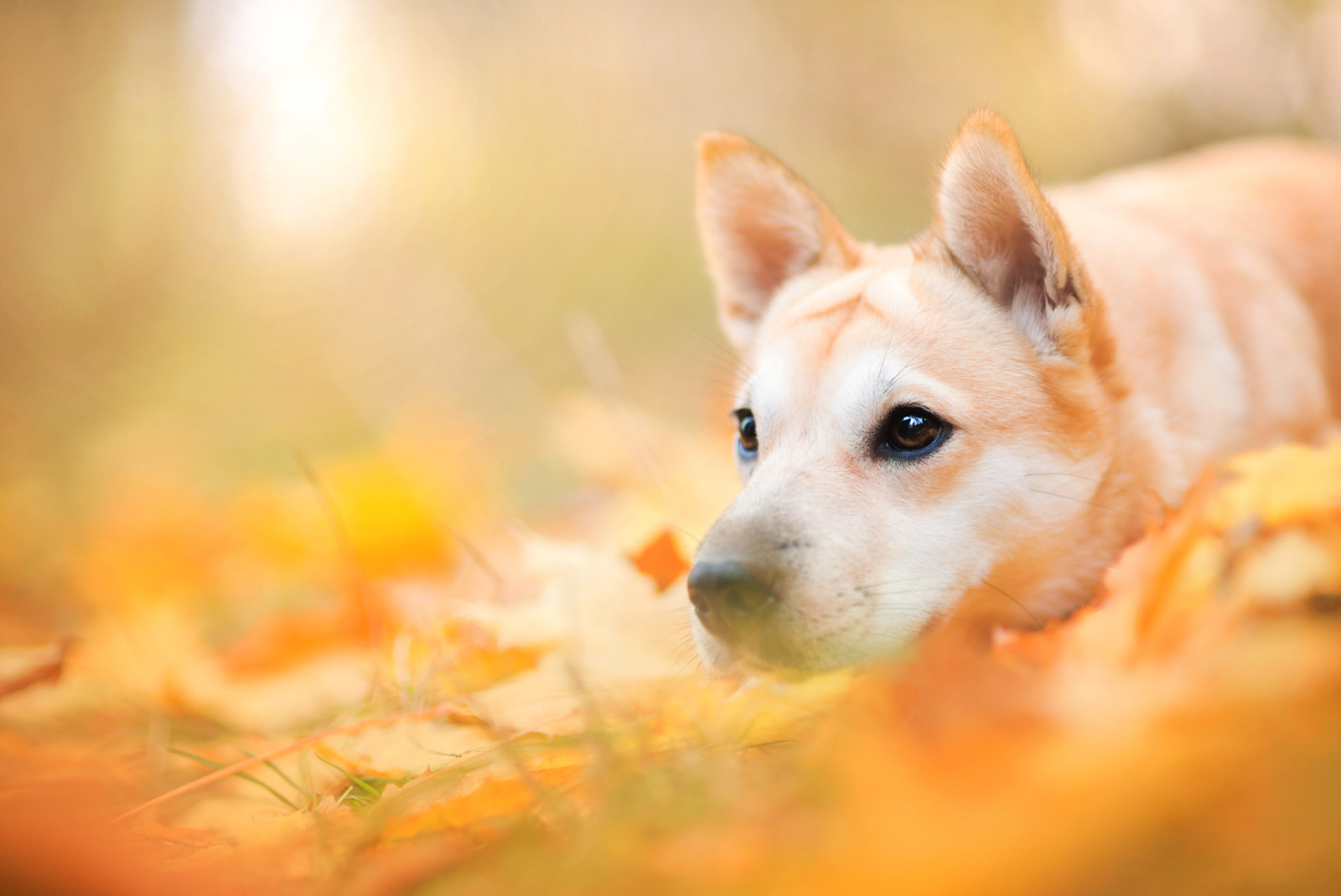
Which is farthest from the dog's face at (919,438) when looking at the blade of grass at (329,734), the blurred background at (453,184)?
the blurred background at (453,184)

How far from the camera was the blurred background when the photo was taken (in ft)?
16.6

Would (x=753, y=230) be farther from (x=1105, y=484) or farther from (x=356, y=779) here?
(x=356, y=779)

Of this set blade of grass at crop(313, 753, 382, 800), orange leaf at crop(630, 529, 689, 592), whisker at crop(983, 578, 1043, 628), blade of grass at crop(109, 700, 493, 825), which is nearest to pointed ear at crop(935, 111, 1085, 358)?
whisker at crop(983, 578, 1043, 628)

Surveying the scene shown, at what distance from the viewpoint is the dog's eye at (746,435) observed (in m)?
2.43

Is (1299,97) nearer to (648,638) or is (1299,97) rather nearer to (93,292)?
(648,638)

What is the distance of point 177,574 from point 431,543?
104cm

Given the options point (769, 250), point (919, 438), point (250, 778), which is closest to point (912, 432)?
point (919, 438)

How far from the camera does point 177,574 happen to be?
3.63 m

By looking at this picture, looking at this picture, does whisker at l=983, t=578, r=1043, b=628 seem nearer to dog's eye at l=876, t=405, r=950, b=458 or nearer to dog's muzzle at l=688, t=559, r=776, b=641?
dog's eye at l=876, t=405, r=950, b=458

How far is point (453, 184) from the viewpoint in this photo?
702 cm

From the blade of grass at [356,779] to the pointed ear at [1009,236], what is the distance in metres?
1.74

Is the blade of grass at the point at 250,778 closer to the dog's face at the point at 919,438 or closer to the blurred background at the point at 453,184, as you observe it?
the dog's face at the point at 919,438

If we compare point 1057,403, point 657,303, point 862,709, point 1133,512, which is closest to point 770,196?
point 1057,403

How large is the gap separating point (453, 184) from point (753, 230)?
4.88m
